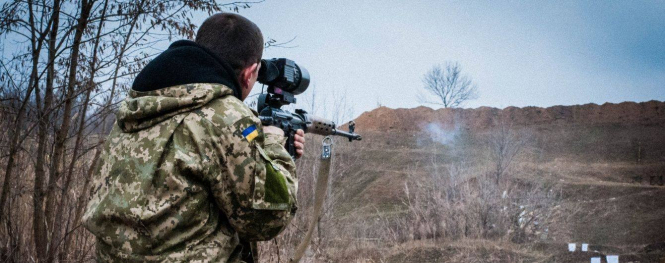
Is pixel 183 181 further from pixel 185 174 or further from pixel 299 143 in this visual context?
pixel 299 143

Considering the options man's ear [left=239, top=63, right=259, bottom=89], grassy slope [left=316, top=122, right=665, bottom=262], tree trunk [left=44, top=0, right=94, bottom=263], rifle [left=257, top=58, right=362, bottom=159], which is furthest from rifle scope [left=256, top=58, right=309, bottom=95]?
grassy slope [left=316, top=122, right=665, bottom=262]

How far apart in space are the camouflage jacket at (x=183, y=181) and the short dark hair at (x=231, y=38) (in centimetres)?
22

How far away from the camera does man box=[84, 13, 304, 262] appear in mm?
1645

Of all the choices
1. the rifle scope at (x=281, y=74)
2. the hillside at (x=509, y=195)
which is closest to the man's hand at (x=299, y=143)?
the rifle scope at (x=281, y=74)

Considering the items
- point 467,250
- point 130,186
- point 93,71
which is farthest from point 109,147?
point 467,250

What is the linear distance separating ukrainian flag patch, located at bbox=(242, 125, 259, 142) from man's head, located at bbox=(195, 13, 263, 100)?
0.24 metres

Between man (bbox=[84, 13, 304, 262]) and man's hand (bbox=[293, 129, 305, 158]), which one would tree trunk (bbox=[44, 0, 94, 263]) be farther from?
man (bbox=[84, 13, 304, 262])

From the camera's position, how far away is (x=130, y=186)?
1.66 m

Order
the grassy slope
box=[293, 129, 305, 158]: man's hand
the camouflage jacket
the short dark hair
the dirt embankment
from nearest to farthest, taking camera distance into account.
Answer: the camouflage jacket < the short dark hair < box=[293, 129, 305, 158]: man's hand < the grassy slope < the dirt embankment

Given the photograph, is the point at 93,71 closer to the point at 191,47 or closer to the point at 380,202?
the point at 191,47

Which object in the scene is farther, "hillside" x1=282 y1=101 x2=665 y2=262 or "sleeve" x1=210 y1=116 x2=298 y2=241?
"hillside" x1=282 y1=101 x2=665 y2=262

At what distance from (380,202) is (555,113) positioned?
19.7 m

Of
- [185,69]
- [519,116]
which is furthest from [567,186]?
[519,116]

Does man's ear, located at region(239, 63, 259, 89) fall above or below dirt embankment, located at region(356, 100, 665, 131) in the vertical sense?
below
